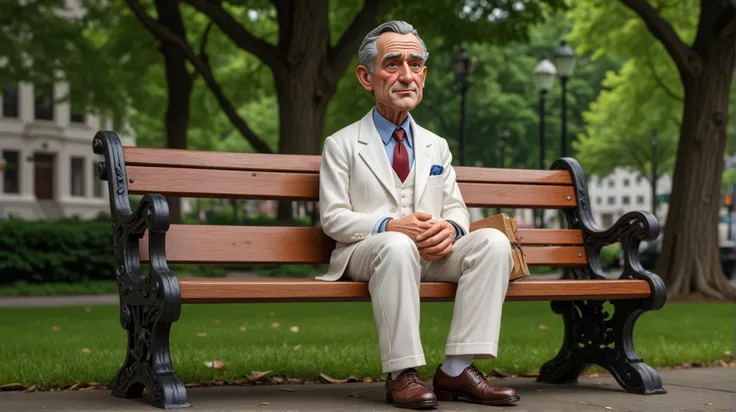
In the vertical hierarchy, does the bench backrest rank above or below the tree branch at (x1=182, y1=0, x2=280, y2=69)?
below

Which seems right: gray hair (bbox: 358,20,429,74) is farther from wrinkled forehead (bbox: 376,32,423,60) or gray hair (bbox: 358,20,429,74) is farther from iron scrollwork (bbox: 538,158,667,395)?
iron scrollwork (bbox: 538,158,667,395)

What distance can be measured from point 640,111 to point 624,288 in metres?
25.1

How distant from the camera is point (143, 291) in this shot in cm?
498

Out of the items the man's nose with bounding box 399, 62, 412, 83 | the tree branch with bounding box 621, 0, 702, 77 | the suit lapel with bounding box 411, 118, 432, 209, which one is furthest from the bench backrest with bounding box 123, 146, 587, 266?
the tree branch with bounding box 621, 0, 702, 77

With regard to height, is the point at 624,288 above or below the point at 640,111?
below

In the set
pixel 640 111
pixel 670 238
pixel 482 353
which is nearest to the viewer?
pixel 482 353

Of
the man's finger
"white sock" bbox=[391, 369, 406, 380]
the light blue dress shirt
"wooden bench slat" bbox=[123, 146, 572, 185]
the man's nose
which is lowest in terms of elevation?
"white sock" bbox=[391, 369, 406, 380]

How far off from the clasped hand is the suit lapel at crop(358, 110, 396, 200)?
8.9 inches

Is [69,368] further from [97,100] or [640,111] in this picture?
[640,111]

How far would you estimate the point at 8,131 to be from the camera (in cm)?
5325

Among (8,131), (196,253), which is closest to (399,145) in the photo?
(196,253)

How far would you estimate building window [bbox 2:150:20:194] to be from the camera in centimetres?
5321

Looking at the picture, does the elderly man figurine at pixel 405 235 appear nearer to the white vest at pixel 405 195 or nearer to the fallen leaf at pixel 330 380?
the white vest at pixel 405 195

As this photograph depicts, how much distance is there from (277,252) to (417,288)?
0.96 metres
